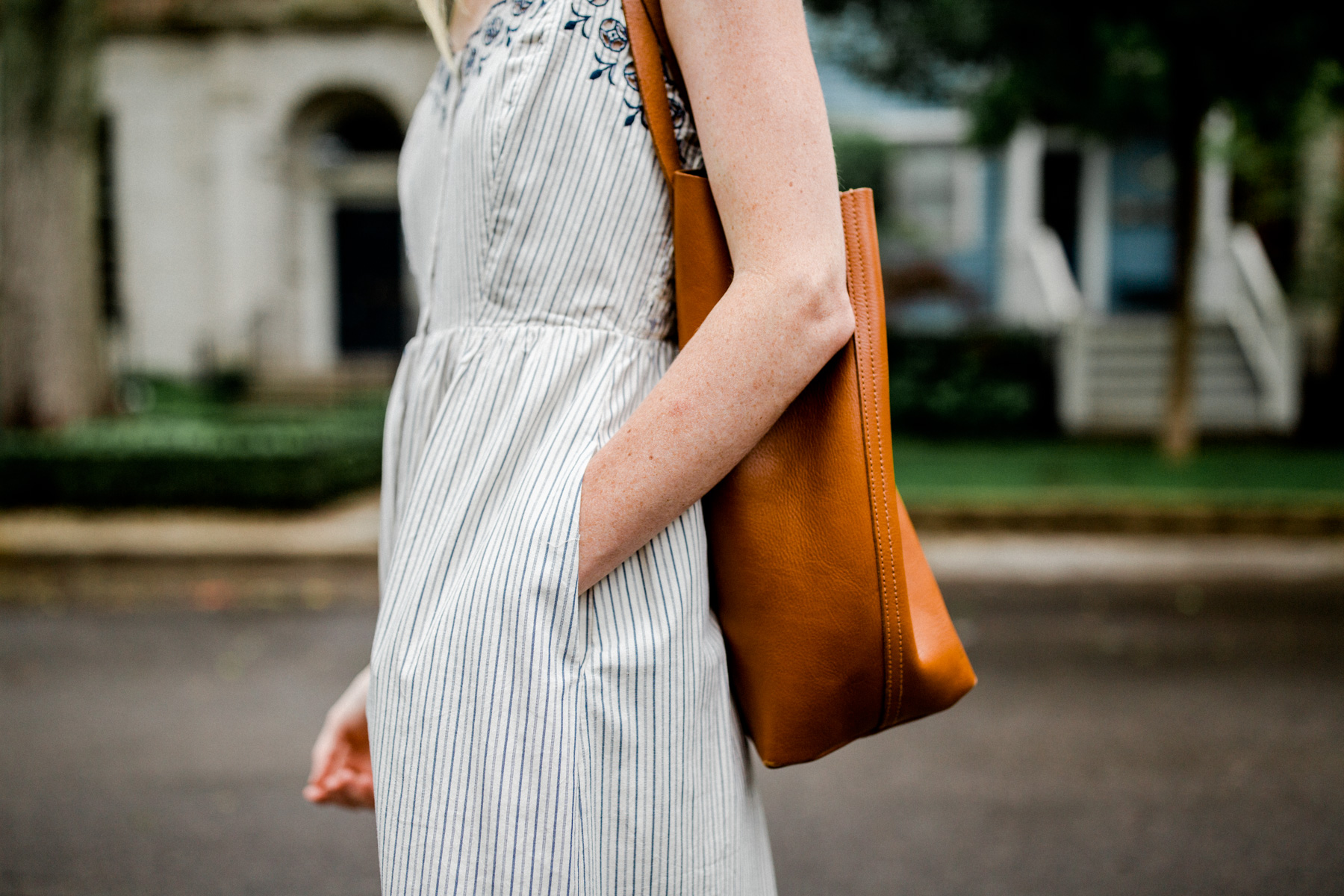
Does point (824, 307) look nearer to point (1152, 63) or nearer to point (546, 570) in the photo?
point (546, 570)

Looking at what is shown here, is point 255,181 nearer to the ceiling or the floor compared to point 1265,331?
nearer to the ceiling

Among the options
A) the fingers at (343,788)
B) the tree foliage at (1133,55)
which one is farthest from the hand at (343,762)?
the tree foliage at (1133,55)

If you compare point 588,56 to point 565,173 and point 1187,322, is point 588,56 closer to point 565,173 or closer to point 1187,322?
point 565,173

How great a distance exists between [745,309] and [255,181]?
17174 mm

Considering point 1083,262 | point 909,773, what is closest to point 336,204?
point 1083,262

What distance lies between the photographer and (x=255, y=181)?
16.1m

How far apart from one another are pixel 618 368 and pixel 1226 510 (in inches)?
311

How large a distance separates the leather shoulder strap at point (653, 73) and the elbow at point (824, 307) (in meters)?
0.18

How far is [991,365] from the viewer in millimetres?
13562

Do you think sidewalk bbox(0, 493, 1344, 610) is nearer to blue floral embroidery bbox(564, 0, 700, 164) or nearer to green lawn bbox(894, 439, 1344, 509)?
green lawn bbox(894, 439, 1344, 509)

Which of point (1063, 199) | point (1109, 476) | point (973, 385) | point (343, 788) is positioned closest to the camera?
point (343, 788)

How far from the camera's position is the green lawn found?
795cm

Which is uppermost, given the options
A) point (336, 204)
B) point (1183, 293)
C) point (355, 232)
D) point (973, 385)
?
point (336, 204)

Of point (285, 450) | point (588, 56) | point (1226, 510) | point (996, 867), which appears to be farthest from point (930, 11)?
point (588, 56)
